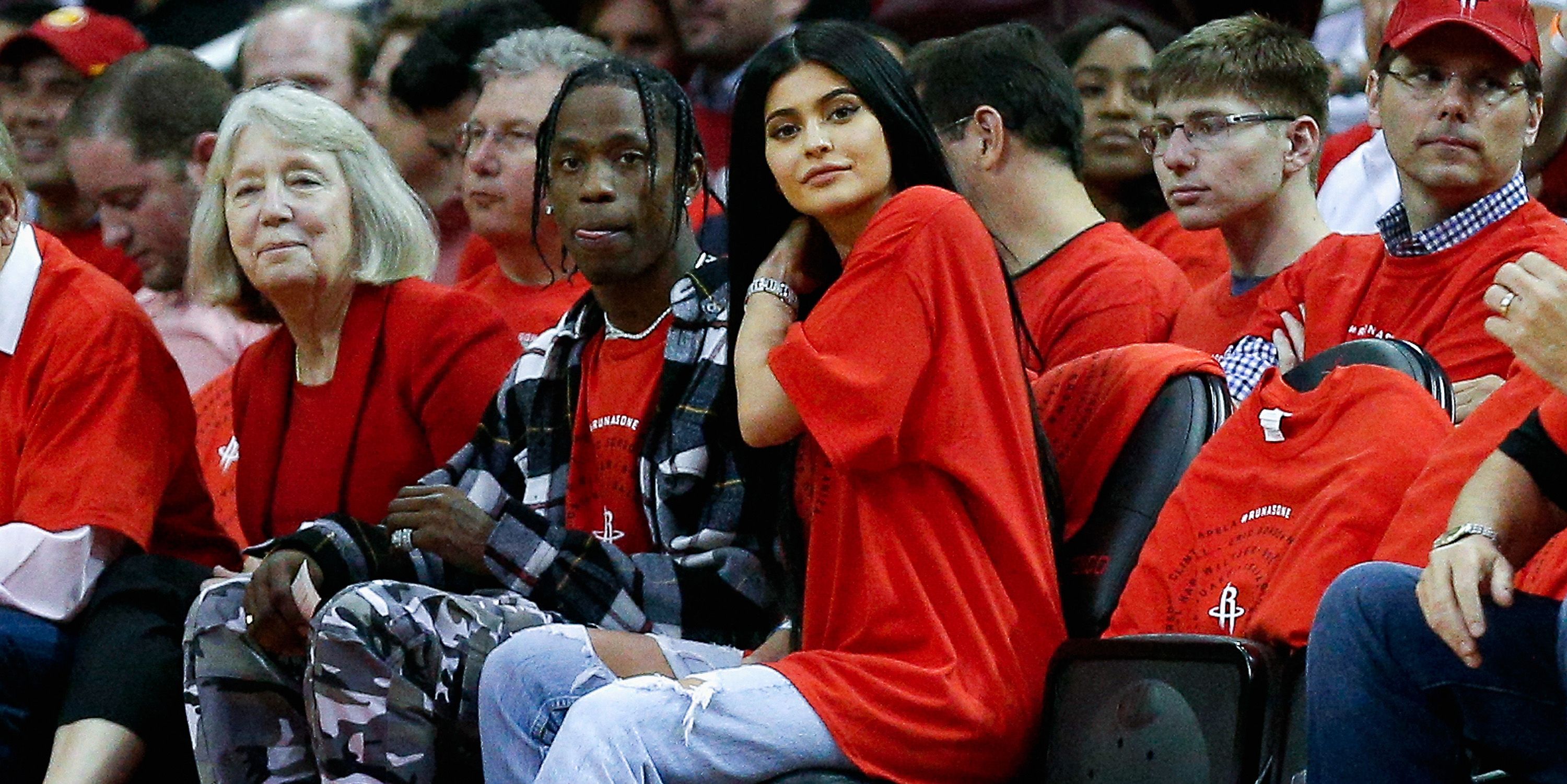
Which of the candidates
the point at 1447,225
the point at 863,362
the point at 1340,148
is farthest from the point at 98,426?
the point at 1340,148

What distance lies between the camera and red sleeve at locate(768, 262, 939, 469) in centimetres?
282

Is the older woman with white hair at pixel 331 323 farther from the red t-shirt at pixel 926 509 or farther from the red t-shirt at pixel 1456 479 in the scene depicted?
the red t-shirt at pixel 1456 479

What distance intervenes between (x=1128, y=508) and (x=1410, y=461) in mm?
450

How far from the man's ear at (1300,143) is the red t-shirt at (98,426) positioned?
2.05 meters

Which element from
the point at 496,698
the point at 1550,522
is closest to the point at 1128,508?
the point at 1550,522

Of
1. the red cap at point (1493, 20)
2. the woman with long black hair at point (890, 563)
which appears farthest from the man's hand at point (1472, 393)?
the woman with long black hair at point (890, 563)

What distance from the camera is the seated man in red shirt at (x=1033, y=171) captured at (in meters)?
3.96

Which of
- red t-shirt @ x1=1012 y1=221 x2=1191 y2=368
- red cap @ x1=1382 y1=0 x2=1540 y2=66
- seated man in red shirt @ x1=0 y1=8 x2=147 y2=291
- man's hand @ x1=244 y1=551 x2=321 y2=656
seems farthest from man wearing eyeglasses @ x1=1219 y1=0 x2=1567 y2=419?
seated man in red shirt @ x1=0 y1=8 x2=147 y2=291

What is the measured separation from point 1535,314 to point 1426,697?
1.48 feet

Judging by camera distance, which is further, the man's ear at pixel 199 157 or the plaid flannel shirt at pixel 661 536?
the man's ear at pixel 199 157

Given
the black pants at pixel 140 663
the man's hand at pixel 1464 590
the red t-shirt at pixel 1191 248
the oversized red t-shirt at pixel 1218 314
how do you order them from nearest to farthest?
the man's hand at pixel 1464 590, the black pants at pixel 140 663, the oversized red t-shirt at pixel 1218 314, the red t-shirt at pixel 1191 248

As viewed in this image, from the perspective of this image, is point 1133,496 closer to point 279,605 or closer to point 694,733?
point 694,733

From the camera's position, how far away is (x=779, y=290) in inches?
123

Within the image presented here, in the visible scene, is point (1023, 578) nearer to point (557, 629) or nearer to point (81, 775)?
point (557, 629)
